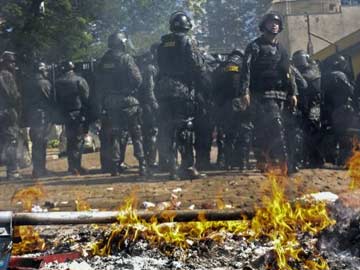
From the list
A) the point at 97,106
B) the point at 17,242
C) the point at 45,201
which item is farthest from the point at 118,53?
the point at 17,242

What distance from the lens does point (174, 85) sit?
8055 millimetres

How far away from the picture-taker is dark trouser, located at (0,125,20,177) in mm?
9375

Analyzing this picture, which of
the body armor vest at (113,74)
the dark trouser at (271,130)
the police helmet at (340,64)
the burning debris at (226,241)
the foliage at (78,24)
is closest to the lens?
the burning debris at (226,241)

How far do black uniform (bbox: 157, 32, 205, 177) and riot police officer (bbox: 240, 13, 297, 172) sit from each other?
79 centimetres

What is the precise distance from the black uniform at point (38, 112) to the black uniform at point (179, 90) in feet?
8.06

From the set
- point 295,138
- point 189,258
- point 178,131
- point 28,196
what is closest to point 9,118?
point 28,196

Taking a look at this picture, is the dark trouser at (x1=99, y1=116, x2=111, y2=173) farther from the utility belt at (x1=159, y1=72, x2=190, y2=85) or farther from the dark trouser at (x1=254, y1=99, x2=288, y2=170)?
the dark trouser at (x1=254, y1=99, x2=288, y2=170)

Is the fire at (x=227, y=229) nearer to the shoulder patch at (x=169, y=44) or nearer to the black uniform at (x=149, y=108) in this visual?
the shoulder patch at (x=169, y=44)

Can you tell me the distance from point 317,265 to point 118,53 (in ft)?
17.9

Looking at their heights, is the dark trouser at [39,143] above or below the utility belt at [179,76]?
below

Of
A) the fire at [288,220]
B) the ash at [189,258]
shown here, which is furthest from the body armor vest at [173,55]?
the ash at [189,258]

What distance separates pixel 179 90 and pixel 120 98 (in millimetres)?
1162

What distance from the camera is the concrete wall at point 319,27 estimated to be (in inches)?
1359

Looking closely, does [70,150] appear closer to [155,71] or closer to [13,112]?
[13,112]
